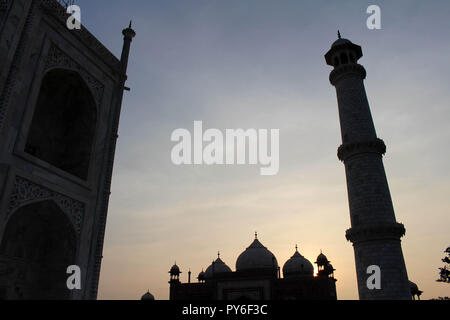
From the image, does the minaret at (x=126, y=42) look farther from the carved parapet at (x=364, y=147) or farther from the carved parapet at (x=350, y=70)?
the carved parapet at (x=350, y=70)

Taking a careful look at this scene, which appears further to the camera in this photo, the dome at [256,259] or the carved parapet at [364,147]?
the dome at [256,259]

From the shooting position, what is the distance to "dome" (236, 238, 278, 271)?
31766 mm

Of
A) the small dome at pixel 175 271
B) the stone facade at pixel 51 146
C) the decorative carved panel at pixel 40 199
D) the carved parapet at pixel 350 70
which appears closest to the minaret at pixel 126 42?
the stone facade at pixel 51 146

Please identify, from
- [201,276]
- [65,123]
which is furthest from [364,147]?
[201,276]

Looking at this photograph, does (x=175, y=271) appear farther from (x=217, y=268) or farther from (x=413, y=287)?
(x=413, y=287)

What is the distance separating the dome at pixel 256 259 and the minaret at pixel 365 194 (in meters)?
15.8

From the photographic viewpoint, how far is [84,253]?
11.2 meters

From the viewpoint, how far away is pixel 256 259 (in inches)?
1260

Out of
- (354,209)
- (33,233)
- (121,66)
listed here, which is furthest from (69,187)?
(354,209)

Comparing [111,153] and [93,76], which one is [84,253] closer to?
[111,153]

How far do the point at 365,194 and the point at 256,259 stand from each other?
17051 mm

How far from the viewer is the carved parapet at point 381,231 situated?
16109 mm

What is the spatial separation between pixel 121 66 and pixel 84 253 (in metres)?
7.61

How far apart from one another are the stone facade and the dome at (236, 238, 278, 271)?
71.2 ft
